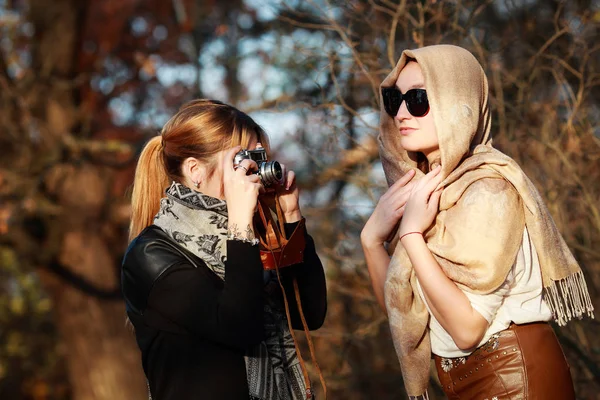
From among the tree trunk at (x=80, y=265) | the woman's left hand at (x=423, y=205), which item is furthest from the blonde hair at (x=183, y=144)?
the tree trunk at (x=80, y=265)

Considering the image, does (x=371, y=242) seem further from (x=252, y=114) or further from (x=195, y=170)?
(x=252, y=114)

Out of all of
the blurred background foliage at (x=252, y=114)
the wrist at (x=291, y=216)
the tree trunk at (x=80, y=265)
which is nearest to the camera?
the wrist at (x=291, y=216)

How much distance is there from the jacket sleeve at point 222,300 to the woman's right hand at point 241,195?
0.06 meters

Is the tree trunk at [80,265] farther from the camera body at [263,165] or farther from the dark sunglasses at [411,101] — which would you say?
the dark sunglasses at [411,101]

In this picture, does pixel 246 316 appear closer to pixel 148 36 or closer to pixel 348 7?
pixel 348 7

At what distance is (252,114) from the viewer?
5855 millimetres

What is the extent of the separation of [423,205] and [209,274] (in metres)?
0.75

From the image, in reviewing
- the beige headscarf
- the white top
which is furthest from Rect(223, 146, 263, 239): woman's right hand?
the white top

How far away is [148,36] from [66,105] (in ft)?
10.3

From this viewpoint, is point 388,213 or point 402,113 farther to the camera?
point 388,213

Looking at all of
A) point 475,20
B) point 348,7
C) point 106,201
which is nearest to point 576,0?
point 475,20

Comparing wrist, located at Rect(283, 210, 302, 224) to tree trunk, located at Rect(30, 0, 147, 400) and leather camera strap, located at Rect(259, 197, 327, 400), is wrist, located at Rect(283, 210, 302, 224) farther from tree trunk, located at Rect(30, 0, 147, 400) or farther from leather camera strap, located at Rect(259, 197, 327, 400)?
tree trunk, located at Rect(30, 0, 147, 400)

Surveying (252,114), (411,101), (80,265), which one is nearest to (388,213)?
(411,101)

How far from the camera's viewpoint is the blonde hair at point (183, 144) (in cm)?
270
